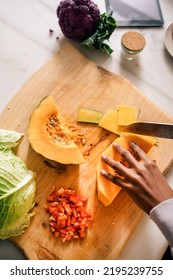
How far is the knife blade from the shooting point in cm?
150

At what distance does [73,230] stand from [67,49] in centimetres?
80

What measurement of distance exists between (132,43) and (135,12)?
0.85 feet

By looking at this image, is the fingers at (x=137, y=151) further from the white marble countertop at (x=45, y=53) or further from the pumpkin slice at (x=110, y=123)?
the white marble countertop at (x=45, y=53)

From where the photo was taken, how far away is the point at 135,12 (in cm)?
194

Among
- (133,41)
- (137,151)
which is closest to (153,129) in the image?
(137,151)

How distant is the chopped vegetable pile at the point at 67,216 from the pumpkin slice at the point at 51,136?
14cm

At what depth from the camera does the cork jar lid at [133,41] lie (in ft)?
5.79

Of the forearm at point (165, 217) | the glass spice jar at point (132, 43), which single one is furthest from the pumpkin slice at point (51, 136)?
the glass spice jar at point (132, 43)

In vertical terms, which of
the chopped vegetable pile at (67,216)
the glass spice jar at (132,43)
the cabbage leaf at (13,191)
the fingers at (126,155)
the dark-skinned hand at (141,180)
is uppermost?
the glass spice jar at (132,43)

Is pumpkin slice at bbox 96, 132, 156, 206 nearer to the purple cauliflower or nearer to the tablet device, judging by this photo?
the purple cauliflower

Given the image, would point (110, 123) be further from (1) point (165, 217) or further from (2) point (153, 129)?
(1) point (165, 217)

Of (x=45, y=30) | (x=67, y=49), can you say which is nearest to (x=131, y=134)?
(x=67, y=49)

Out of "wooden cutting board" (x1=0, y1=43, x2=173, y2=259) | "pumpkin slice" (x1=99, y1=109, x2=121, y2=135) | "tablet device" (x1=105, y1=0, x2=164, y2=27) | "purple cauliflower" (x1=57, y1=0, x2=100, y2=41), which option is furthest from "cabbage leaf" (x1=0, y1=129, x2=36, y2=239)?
"tablet device" (x1=105, y1=0, x2=164, y2=27)

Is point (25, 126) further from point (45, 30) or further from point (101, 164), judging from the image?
point (45, 30)
